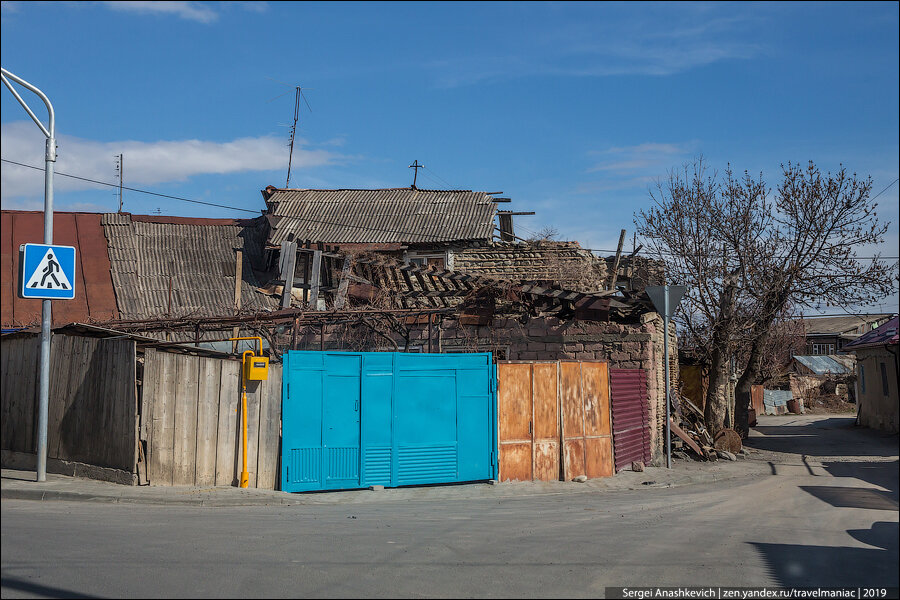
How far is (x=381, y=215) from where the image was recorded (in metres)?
32.7

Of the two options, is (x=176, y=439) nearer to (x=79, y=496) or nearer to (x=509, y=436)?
(x=79, y=496)

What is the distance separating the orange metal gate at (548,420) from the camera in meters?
13.0

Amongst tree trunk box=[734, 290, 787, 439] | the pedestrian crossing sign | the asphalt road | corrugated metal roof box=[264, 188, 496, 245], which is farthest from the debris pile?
the pedestrian crossing sign

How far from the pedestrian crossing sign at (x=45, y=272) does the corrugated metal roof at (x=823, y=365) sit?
54.9 m

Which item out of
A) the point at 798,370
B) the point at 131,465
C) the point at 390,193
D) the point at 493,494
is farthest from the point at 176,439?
the point at 798,370

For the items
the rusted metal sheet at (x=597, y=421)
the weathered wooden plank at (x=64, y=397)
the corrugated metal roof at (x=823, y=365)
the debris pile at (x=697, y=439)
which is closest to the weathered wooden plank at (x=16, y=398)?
the weathered wooden plank at (x=64, y=397)

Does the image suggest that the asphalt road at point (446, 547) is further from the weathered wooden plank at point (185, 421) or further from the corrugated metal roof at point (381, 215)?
the corrugated metal roof at point (381, 215)

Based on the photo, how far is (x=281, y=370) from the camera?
11.6 meters

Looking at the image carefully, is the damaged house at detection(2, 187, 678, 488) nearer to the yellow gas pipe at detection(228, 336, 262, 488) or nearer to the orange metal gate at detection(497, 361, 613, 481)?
the orange metal gate at detection(497, 361, 613, 481)

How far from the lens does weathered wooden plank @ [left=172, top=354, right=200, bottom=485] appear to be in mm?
10781

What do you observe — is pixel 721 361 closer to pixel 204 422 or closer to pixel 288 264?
pixel 204 422

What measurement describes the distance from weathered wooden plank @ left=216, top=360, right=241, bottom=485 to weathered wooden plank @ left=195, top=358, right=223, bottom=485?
0.06m

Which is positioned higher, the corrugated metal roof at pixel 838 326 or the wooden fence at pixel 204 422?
the corrugated metal roof at pixel 838 326

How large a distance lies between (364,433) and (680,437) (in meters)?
9.21
